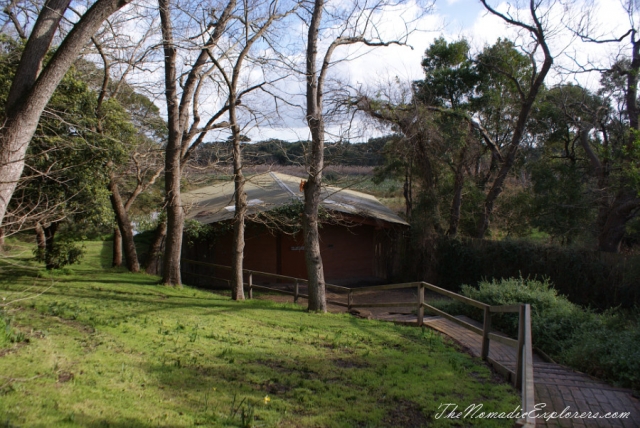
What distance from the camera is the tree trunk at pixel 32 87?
5.14m

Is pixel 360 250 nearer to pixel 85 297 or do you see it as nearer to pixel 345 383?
pixel 85 297

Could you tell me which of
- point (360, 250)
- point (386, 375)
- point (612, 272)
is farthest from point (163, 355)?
point (360, 250)

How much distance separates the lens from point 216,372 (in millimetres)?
5648

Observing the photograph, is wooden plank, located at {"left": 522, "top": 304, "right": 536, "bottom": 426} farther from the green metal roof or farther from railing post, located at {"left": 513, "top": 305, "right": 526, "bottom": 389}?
the green metal roof

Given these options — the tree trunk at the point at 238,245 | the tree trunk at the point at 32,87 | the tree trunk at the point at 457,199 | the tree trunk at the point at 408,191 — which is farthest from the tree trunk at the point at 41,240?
the tree trunk at the point at 457,199

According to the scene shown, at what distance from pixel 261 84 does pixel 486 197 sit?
13651 millimetres

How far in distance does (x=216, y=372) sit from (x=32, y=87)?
3746 millimetres

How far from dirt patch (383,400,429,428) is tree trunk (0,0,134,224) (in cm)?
438

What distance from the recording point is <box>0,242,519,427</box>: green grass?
417 cm

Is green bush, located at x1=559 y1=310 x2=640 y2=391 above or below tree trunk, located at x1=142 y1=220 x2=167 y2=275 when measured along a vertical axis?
below

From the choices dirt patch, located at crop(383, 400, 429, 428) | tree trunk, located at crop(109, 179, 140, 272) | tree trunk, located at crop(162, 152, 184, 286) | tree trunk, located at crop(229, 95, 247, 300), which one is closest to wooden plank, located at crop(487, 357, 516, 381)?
dirt patch, located at crop(383, 400, 429, 428)

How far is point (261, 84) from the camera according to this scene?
1376cm

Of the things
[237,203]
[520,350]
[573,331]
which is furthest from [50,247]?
[573,331]

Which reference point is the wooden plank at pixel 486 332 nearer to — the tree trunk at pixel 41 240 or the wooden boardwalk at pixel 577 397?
the wooden boardwalk at pixel 577 397
